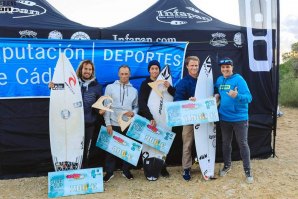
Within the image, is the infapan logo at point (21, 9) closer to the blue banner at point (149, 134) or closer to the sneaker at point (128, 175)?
the blue banner at point (149, 134)

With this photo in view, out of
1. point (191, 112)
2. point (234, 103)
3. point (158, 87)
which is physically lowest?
point (191, 112)

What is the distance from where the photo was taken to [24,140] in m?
4.73

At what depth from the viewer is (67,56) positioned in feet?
15.5

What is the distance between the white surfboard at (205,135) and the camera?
14.5 ft

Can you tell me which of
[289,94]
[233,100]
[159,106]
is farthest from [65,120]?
[289,94]

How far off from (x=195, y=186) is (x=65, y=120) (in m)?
1.82

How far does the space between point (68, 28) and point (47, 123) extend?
1339 mm

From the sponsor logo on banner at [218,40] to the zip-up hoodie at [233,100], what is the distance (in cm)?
101

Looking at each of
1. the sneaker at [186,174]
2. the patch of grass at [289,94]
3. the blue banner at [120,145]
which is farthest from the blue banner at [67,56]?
the patch of grass at [289,94]

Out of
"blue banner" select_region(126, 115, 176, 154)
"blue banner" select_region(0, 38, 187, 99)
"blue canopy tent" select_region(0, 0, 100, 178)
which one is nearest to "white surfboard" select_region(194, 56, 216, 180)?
"blue banner" select_region(126, 115, 176, 154)

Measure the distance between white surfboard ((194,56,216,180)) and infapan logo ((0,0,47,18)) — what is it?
7.84ft

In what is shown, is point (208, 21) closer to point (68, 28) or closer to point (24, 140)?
point (68, 28)

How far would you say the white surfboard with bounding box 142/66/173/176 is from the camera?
14.7ft

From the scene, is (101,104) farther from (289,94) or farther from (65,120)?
(289,94)
